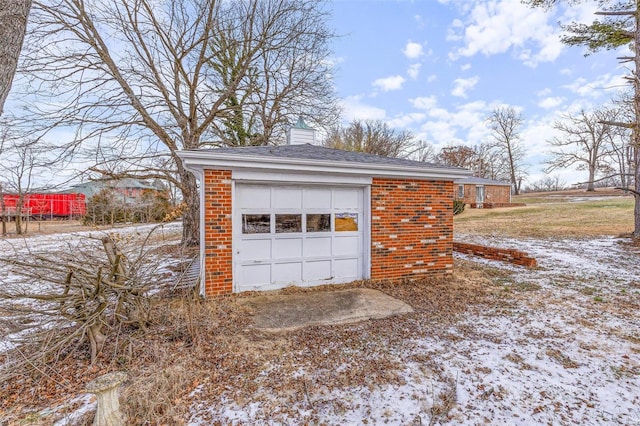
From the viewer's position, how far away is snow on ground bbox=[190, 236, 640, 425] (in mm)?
2570

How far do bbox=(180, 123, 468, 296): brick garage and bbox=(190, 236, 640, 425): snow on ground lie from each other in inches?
86.9

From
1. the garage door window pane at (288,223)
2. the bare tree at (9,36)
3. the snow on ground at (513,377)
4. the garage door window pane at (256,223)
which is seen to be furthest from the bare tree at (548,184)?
the bare tree at (9,36)

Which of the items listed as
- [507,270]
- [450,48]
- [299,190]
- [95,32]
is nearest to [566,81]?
[450,48]

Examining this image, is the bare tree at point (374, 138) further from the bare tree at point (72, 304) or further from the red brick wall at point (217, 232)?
the bare tree at point (72, 304)

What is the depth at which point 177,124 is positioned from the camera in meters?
10.9

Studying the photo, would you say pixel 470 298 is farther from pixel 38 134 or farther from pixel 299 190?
pixel 38 134

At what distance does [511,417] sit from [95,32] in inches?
536

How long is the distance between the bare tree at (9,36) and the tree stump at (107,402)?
2454mm

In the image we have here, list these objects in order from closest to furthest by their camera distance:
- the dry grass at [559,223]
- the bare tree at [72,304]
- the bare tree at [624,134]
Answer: the bare tree at [72,304], the bare tree at [624,134], the dry grass at [559,223]

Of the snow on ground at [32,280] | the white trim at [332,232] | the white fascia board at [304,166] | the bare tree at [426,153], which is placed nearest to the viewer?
the snow on ground at [32,280]

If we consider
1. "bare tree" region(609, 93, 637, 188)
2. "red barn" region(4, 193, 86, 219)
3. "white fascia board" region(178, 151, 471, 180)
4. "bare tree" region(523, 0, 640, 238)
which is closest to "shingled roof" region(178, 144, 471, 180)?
"white fascia board" region(178, 151, 471, 180)

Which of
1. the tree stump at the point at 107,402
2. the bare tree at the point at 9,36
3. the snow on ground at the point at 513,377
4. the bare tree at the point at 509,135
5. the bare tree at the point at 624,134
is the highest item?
the bare tree at the point at 509,135

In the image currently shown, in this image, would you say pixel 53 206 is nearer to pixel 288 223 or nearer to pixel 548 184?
pixel 288 223

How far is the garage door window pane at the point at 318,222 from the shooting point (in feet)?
20.0
